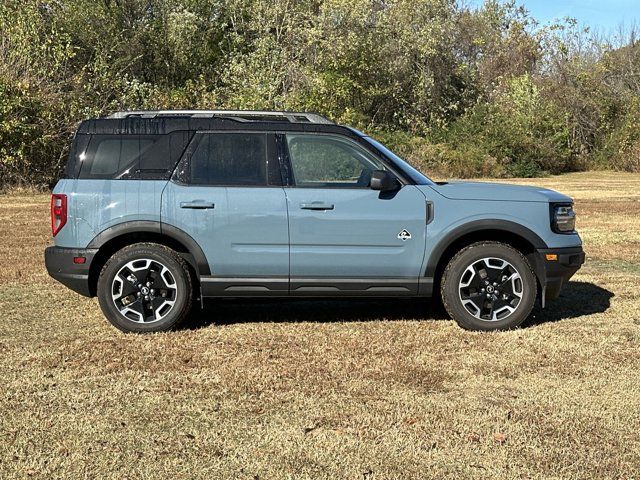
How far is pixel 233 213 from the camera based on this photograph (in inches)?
261

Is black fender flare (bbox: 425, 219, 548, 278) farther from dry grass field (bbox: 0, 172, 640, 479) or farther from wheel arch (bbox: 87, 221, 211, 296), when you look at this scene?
wheel arch (bbox: 87, 221, 211, 296)

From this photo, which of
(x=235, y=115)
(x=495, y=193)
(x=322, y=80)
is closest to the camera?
(x=495, y=193)

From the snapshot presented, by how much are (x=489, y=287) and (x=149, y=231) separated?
2.86 meters

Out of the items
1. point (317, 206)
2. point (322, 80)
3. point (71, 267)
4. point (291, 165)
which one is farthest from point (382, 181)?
point (322, 80)

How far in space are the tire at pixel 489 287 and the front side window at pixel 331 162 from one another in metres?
1.06

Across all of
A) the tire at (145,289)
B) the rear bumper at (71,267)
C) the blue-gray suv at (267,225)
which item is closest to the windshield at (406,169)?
the blue-gray suv at (267,225)

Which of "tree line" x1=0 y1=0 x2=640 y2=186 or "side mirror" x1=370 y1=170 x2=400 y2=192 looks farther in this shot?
"tree line" x1=0 y1=0 x2=640 y2=186

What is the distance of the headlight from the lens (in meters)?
6.92

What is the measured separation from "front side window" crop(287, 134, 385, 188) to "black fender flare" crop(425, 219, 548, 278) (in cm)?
80

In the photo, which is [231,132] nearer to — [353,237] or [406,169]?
[353,237]

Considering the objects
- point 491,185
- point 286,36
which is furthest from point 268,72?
point 491,185

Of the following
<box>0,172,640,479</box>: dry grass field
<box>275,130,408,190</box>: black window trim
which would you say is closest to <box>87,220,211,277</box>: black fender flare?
<box>0,172,640,479</box>: dry grass field


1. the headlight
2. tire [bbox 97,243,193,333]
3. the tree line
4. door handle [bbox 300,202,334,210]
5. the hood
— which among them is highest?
the tree line

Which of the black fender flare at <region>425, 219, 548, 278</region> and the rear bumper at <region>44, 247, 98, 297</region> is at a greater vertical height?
the black fender flare at <region>425, 219, 548, 278</region>
